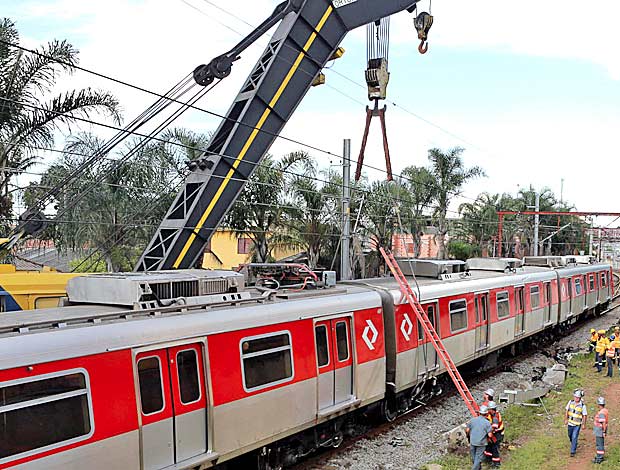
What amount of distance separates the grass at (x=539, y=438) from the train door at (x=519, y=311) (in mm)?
2352

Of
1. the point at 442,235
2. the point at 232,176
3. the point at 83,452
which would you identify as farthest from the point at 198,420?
the point at 442,235

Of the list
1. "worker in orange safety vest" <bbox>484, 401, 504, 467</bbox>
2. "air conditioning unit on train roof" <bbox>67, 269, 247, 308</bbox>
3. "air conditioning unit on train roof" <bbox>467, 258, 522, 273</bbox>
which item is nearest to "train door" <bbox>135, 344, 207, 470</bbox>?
"air conditioning unit on train roof" <bbox>67, 269, 247, 308</bbox>

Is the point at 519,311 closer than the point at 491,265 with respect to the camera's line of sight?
Yes

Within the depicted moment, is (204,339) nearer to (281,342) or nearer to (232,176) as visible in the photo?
(281,342)

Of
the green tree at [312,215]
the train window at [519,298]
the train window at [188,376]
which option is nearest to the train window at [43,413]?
the train window at [188,376]

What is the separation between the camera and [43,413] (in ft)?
20.9

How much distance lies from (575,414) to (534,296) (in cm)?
929

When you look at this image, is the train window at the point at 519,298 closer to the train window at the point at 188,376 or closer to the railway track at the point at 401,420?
the railway track at the point at 401,420

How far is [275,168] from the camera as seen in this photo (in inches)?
1035

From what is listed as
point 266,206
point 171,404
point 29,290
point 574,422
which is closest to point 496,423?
point 574,422

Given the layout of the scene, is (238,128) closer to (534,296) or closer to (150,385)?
(150,385)

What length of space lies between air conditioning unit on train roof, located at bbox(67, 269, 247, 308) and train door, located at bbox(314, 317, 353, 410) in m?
1.64

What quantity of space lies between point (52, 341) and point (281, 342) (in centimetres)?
367

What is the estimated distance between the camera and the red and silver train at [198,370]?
21.2ft
